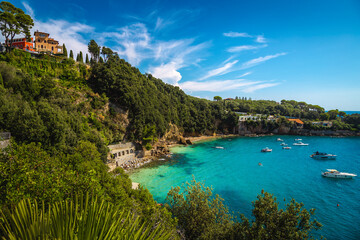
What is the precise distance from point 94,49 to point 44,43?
11.6 meters

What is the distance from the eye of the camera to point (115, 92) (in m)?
38.5

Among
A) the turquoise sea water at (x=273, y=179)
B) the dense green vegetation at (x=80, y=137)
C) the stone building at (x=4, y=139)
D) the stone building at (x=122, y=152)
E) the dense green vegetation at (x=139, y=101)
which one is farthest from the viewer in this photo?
the dense green vegetation at (x=139, y=101)

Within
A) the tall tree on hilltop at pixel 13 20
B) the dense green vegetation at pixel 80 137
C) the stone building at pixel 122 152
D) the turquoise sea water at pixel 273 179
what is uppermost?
the tall tree on hilltop at pixel 13 20

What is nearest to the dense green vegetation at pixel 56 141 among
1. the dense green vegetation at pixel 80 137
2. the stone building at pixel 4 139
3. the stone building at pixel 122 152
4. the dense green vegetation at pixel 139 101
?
the dense green vegetation at pixel 80 137

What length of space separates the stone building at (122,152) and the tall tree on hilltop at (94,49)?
29740 millimetres

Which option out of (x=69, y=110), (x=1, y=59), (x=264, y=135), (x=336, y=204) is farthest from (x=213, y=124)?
(x=1, y=59)

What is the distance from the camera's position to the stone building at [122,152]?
31.9 meters

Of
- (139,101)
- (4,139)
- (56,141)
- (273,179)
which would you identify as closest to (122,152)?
(139,101)

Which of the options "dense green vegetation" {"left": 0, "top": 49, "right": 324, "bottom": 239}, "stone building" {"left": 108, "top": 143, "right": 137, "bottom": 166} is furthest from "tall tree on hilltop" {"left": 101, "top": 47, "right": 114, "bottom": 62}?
"stone building" {"left": 108, "top": 143, "right": 137, "bottom": 166}

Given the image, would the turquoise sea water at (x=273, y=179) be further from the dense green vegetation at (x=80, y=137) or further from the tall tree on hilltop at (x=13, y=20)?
the tall tree on hilltop at (x=13, y=20)

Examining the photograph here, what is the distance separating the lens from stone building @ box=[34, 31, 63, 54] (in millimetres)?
40916

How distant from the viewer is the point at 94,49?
46.8m

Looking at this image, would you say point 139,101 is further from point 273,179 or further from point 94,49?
point 273,179

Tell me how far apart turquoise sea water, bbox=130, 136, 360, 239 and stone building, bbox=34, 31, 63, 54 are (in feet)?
134
